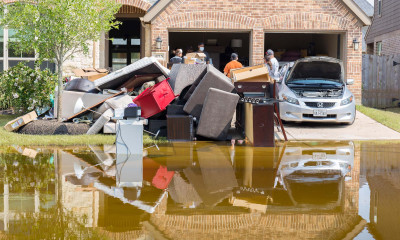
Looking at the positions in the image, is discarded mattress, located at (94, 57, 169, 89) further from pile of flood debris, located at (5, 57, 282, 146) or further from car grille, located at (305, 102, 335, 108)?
car grille, located at (305, 102, 335, 108)

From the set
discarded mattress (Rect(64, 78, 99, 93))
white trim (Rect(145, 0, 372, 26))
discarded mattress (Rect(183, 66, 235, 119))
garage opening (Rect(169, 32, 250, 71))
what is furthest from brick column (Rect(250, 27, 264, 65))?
discarded mattress (Rect(183, 66, 235, 119))

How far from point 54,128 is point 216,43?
42.0ft

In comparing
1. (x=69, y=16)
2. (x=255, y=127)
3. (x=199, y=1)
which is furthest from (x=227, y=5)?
(x=255, y=127)

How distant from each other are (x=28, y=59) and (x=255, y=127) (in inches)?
413

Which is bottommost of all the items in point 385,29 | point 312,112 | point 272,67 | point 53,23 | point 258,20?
point 312,112

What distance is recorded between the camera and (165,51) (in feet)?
63.8

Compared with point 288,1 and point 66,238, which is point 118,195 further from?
point 288,1

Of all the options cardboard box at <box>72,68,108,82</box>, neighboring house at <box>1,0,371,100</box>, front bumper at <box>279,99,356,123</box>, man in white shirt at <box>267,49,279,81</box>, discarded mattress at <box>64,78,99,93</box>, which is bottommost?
front bumper at <box>279,99,356,123</box>

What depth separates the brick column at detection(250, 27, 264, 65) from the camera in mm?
19484

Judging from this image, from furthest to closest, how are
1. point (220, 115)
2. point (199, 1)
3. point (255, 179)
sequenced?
1. point (199, 1)
2. point (220, 115)
3. point (255, 179)

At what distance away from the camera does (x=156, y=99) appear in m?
13.4

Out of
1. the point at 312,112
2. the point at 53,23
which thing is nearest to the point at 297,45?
the point at 312,112

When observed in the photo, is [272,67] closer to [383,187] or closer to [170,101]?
[170,101]

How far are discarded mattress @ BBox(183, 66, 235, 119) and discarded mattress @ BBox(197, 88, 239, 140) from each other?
42cm
